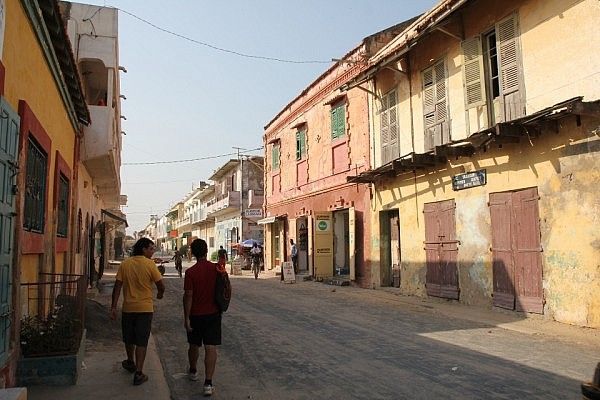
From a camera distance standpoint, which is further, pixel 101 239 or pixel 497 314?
pixel 101 239

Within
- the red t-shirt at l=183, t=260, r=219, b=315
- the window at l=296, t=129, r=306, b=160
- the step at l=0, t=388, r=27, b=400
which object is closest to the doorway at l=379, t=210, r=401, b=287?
the window at l=296, t=129, r=306, b=160

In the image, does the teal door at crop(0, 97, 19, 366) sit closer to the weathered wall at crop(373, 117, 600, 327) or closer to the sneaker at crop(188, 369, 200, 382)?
the sneaker at crop(188, 369, 200, 382)

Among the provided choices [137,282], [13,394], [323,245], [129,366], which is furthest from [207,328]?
[323,245]

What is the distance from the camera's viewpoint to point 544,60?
34.6ft

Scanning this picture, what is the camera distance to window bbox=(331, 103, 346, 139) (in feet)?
66.7

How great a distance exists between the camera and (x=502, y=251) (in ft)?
38.3

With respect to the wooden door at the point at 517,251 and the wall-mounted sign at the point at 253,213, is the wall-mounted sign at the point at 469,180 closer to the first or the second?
the wooden door at the point at 517,251

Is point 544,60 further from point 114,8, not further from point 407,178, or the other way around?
point 114,8

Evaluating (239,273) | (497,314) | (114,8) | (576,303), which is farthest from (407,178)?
(239,273)

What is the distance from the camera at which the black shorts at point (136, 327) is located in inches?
236

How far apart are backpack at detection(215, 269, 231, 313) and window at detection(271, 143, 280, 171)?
23.0 m

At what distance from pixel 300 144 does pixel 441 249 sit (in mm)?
12483

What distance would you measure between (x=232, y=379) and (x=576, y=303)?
7109 mm

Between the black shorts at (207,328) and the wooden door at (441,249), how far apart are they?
919 centimetres
